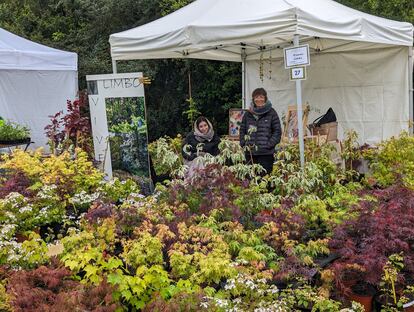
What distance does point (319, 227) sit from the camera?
378cm

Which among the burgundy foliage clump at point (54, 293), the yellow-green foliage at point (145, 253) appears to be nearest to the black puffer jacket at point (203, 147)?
the yellow-green foliage at point (145, 253)

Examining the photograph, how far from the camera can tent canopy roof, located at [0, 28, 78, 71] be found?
8.75 m

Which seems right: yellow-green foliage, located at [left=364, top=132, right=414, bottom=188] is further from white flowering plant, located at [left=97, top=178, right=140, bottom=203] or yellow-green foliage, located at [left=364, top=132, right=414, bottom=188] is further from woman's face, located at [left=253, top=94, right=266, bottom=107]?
white flowering plant, located at [left=97, top=178, right=140, bottom=203]

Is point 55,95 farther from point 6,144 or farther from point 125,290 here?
point 125,290

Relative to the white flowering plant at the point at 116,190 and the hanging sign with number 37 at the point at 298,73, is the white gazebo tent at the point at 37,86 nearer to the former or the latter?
the white flowering plant at the point at 116,190

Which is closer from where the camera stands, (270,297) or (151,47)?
(270,297)

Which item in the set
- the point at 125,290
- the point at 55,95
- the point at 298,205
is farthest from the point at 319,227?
the point at 55,95

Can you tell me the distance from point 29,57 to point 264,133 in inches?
206

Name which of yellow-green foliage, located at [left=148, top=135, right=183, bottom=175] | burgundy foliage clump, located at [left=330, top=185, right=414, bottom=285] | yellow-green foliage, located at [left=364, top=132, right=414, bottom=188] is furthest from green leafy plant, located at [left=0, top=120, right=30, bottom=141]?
burgundy foliage clump, located at [left=330, top=185, right=414, bottom=285]

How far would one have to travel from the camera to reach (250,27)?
17.7ft

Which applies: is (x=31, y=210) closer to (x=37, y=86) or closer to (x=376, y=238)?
(x=376, y=238)

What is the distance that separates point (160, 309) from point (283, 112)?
6808 mm

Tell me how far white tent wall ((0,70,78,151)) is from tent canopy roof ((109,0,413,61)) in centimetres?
381

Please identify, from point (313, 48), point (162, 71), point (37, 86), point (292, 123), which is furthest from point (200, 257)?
point (162, 71)
